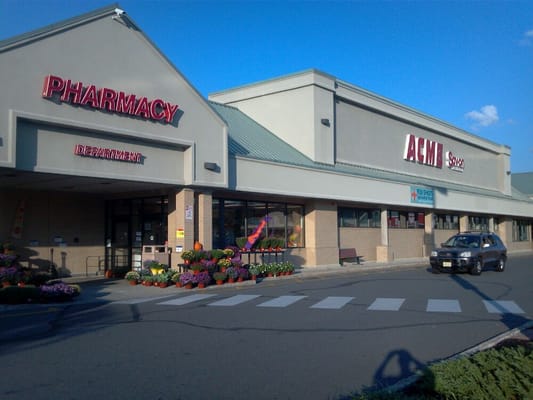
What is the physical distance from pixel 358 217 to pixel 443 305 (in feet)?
56.6

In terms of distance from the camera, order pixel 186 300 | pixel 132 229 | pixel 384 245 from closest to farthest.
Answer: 1. pixel 186 300
2. pixel 132 229
3. pixel 384 245

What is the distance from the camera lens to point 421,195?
112 ft

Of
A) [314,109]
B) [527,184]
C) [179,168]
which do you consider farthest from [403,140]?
[527,184]

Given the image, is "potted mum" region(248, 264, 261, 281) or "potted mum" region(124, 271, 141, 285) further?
"potted mum" region(248, 264, 261, 281)

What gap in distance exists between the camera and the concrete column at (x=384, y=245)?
3153 cm

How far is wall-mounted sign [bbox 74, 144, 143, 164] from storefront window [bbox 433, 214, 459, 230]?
2616 cm

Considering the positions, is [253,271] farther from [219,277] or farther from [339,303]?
[339,303]

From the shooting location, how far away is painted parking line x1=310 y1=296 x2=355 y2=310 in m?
13.3

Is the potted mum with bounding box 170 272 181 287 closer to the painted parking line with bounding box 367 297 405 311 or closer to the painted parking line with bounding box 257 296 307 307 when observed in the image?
the painted parking line with bounding box 257 296 307 307

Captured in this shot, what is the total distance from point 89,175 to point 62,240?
5.58m

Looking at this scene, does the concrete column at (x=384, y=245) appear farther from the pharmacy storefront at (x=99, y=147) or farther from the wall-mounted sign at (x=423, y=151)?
the pharmacy storefront at (x=99, y=147)

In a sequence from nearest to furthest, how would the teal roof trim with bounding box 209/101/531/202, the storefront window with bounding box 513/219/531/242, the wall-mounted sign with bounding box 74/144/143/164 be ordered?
1. the wall-mounted sign with bounding box 74/144/143/164
2. the teal roof trim with bounding box 209/101/531/202
3. the storefront window with bounding box 513/219/531/242

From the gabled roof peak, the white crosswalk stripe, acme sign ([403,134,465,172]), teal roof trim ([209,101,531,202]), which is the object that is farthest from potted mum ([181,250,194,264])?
acme sign ([403,134,465,172])

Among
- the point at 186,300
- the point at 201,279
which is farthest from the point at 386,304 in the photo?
the point at 201,279
